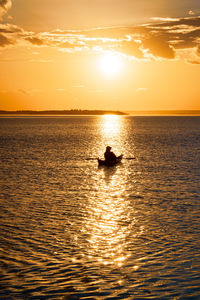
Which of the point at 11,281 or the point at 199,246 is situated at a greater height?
the point at 199,246

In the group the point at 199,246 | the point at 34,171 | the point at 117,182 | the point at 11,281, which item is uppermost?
the point at 34,171

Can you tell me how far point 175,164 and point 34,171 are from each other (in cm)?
1857

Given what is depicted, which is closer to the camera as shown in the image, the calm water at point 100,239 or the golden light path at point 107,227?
the calm water at point 100,239

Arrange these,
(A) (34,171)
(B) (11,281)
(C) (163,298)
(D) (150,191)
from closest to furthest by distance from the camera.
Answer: (C) (163,298) < (B) (11,281) < (D) (150,191) < (A) (34,171)

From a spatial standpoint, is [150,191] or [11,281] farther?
[150,191]

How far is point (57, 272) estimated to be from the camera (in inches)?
531

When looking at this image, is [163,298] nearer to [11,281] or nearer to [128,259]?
[128,259]

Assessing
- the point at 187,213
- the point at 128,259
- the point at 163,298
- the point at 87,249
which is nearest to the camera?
the point at 163,298

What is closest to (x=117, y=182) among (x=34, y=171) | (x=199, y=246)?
(x=34, y=171)

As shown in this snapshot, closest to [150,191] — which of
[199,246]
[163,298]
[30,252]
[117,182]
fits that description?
[117,182]

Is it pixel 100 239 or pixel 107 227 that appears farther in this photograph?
pixel 107 227

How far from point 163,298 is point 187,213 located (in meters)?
10.9

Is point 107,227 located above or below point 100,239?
above

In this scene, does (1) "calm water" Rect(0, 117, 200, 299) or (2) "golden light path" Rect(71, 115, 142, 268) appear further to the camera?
(2) "golden light path" Rect(71, 115, 142, 268)
